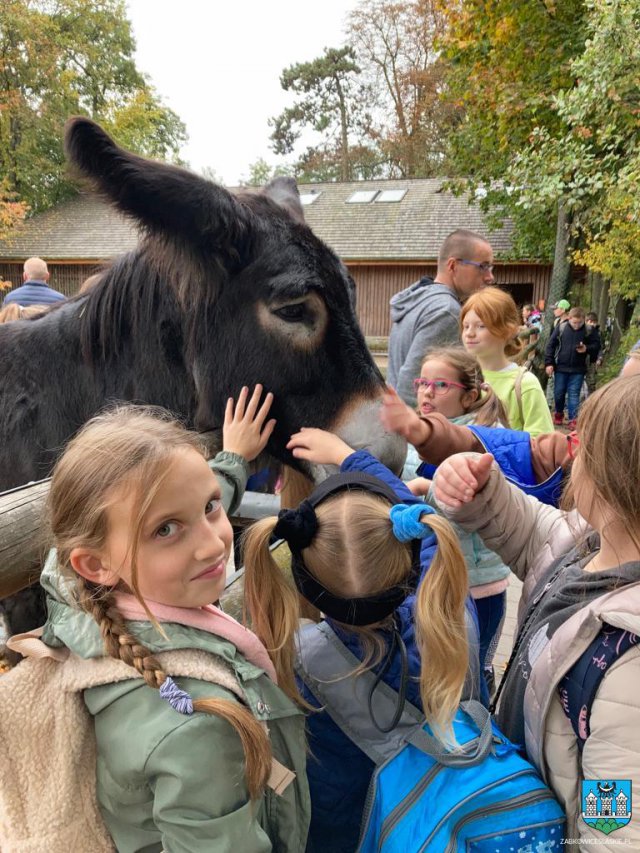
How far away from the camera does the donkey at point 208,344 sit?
2055 mm

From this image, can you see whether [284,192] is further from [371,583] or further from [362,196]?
[362,196]

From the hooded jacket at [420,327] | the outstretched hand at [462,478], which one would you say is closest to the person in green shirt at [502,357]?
the hooded jacket at [420,327]

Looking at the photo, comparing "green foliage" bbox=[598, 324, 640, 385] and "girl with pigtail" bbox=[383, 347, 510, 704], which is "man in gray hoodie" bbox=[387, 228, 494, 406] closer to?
"girl with pigtail" bbox=[383, 347, 510, 704]

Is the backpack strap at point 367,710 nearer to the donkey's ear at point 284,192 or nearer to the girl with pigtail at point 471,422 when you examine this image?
the girl with pigtail at point 471,422

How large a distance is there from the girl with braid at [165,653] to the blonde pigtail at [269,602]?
17 cm

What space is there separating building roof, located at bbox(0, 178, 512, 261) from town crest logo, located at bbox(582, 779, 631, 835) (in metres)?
19.0

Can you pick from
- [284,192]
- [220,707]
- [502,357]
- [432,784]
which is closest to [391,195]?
[502,357]

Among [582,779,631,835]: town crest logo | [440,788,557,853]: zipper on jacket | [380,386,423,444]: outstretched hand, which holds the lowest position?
[440,788,557,853]: zipper on jacket

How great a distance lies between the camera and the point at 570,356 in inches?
427

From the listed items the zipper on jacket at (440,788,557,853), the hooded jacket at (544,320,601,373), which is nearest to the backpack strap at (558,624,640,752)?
the zipper on jacket at (440,788,557,853)

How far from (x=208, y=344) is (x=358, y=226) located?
894 inches

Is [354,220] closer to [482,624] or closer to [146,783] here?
[482,624]

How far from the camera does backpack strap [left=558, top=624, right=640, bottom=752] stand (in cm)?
117

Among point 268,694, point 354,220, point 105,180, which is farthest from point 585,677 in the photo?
point 354,220
